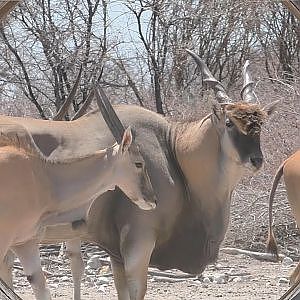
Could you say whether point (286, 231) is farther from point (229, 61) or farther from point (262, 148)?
point (229, 61)

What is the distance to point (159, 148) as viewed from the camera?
187cm

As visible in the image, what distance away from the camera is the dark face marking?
171 centimetres

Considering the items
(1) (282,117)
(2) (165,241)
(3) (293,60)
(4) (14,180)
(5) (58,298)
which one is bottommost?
(5) (58,298)

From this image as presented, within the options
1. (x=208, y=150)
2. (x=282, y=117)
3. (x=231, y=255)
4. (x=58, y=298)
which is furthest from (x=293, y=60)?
(x=58, y=298)

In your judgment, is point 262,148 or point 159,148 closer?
point 262,148

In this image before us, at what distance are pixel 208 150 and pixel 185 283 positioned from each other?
32 centimetres

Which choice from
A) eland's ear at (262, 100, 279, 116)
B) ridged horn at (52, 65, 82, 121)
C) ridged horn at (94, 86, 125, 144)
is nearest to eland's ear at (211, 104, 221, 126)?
eland's ear at (262, 100, 279, 116)

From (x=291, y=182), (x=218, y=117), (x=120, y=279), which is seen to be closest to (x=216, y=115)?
(x=218, y=117)

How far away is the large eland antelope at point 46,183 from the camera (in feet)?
5.42

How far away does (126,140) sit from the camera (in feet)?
5.59

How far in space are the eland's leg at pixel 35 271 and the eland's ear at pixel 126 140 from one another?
0.96 ft

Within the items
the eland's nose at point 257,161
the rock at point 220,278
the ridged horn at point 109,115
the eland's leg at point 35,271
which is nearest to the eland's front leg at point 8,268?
the eland's leg at point 35,271

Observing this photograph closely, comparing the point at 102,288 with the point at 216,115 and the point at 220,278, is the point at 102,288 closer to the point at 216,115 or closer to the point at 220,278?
the point at 220,278

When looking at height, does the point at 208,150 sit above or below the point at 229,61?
below
